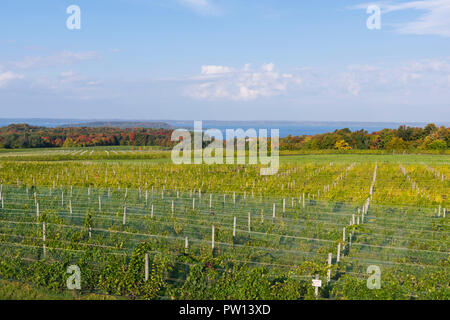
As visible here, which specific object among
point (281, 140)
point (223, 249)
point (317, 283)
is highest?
point (281, 140)

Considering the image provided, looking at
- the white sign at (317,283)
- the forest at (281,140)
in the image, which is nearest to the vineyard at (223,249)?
the white sign at (317,283)

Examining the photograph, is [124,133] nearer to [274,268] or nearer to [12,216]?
[12,216]

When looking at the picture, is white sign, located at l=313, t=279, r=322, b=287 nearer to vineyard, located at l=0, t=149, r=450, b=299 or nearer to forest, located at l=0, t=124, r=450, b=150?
vineyard, located at l=0, t=149, r=450, b=299

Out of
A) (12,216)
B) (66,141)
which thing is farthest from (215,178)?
(66,141)

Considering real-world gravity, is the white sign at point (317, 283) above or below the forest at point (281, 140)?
below

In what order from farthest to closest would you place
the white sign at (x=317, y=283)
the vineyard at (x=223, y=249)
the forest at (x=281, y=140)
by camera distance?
the forest at (x=281, y=140), the vineyard at (x=223, y=249), the white sign at (x=317, y=283)

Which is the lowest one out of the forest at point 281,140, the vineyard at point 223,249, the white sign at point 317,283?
the vineyard at point 223,249

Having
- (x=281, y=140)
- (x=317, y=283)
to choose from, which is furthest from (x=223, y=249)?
(x=281, y=140)

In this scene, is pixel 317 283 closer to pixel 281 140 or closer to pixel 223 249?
pixel 223 249

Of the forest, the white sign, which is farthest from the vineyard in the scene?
the forest

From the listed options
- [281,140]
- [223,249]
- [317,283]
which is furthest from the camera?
[281,140]

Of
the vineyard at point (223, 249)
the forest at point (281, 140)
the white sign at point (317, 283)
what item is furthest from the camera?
the forest at point (281, 140)

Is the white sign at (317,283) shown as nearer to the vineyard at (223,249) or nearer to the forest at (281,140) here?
the vineyard at (223,249)
